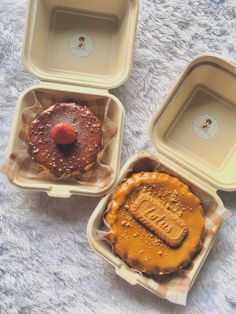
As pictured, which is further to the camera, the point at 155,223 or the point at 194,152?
the point at 194,152

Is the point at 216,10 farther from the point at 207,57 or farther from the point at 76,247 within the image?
the point at 76,247

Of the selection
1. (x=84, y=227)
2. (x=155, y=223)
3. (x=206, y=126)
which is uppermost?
(x=206, y=126)

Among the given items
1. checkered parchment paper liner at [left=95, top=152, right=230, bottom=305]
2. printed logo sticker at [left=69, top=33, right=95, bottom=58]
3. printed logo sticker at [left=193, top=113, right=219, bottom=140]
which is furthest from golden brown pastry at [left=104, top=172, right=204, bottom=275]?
printed logo sticker at [left=69, top=33, right=95, bottom=58]

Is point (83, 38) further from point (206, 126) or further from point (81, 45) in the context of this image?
point (206, 126)

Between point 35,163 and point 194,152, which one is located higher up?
point 194,152

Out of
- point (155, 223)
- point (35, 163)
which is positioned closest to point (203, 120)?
point (155, 223)

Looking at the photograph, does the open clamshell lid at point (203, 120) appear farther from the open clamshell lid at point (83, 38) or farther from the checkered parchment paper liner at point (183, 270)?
the open clamshell lid at point (83, 38)

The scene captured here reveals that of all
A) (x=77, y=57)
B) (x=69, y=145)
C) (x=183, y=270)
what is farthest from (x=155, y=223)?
(x=77, y=57)
